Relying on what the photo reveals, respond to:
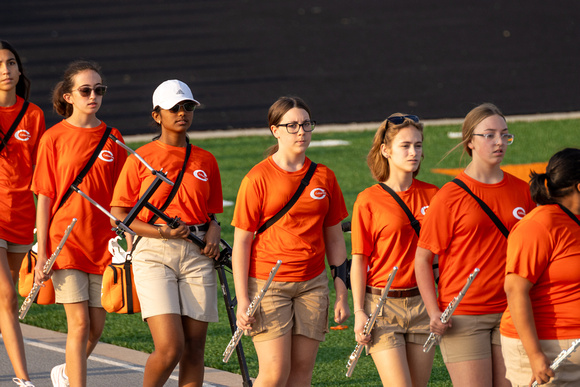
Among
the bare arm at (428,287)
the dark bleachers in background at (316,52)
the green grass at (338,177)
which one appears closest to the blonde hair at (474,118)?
the green grass at (338,177)

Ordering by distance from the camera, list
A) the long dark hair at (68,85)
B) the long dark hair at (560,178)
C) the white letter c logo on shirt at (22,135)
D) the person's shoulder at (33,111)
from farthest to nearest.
→ the person's shoulder at (33,111) < the white letter c logo on shirt at (22,135) < the long dark hair at (68,85) < the long dark hair at (560,178)

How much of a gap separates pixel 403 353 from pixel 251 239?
104 cm

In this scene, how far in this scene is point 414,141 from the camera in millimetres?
5293

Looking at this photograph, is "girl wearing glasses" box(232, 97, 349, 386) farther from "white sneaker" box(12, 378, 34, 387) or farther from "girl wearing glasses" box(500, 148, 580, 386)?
→ "white sneaker" box(12, 378, 34, 387)

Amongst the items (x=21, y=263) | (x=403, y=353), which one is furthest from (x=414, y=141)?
(x=21, y=263)

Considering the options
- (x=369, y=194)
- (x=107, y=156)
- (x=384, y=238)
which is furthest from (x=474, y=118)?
(x=107, y=156)

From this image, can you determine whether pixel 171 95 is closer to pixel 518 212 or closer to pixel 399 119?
pixel 399 119

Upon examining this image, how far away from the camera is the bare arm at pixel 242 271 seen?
5219mm

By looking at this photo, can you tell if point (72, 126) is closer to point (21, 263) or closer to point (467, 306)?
point (21, 263)

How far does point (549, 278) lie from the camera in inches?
166

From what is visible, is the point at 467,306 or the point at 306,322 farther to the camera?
the point at 306,322

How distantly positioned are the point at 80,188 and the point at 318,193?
1.71 metres

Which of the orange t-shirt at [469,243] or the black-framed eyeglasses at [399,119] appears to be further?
the black-framed eyeglasses at [399,119]

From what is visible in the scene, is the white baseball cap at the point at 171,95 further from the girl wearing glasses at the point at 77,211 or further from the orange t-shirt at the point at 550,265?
the orange t-shirt at the point at 550,265
